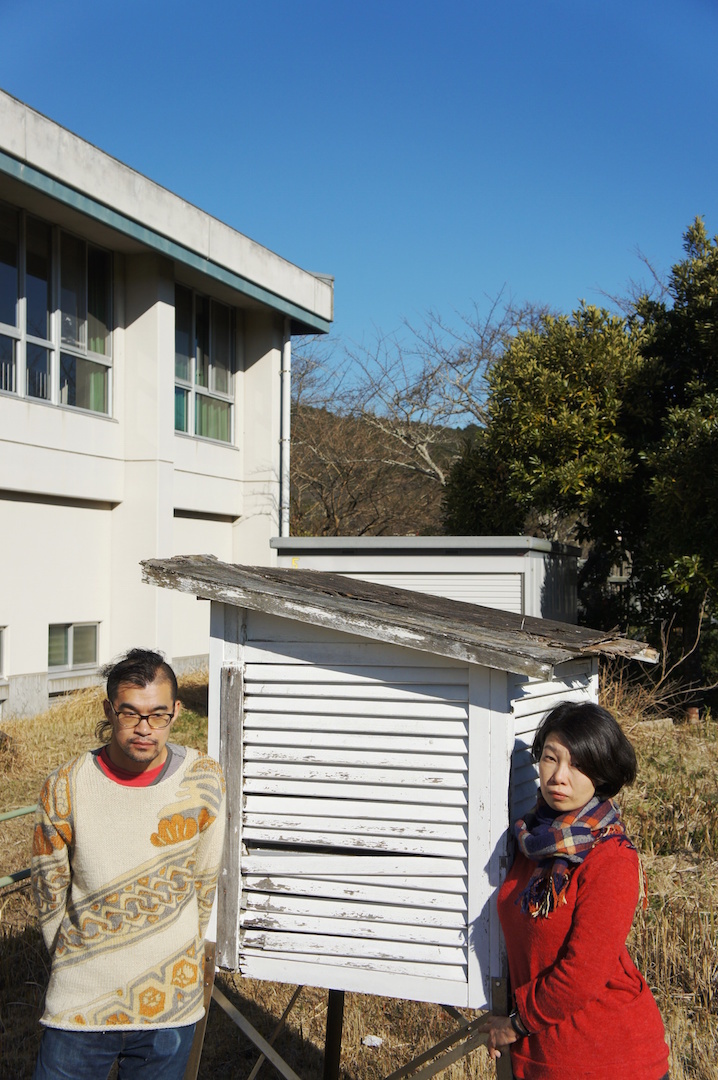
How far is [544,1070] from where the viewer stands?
244cm

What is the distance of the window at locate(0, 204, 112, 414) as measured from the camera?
1140 centimetres

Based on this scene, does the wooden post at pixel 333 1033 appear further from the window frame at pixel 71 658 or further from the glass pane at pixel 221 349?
the glass pane at pixel 221 349

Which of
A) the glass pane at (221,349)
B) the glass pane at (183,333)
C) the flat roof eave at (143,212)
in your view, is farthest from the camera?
the glass pane at (221,349)

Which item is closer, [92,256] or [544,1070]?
[544,1070]

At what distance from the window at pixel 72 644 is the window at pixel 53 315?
9.55 ft

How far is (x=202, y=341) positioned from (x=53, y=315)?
134 inches

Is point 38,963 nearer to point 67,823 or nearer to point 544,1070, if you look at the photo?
point 67,823

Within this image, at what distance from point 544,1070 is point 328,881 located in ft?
2.67

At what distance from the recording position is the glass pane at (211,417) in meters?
15.0

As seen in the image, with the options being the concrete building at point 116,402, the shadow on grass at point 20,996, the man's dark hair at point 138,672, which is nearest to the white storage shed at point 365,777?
the man's dark hair at point 138,672

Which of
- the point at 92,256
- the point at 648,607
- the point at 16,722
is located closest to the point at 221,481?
the point at 92,256

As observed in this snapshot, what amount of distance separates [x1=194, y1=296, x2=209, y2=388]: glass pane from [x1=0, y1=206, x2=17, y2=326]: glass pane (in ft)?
12.3

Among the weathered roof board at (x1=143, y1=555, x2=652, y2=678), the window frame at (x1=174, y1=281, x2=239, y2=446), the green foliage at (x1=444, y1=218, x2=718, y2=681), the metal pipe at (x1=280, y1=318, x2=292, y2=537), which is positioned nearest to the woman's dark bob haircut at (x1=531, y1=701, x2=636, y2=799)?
the weathered roof board at (x1=143, y1=555, x2=652, y2=678)

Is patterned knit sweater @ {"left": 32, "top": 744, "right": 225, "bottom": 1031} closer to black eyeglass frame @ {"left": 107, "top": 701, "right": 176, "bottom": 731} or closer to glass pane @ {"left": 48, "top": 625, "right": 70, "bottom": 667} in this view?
black eyeglass frame @ {"left": 107, "top": 701, "right": 176, "bottom": 731}
